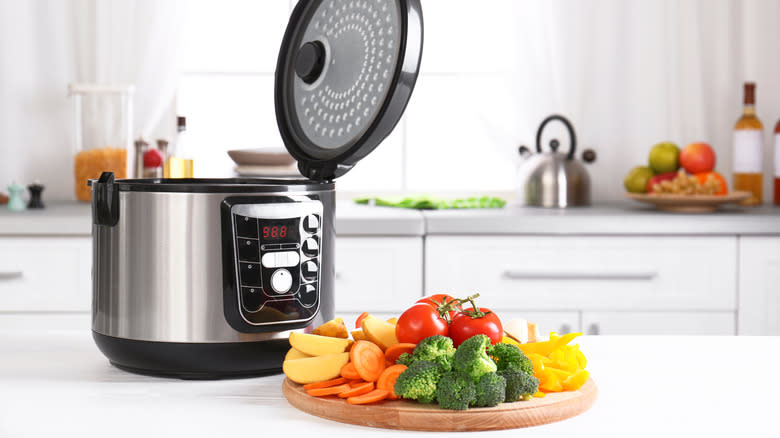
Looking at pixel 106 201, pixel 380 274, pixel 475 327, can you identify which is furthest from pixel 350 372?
pixel 380 274

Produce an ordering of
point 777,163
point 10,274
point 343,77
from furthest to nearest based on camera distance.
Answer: point 777,163 < point 10,274 < point 343,77

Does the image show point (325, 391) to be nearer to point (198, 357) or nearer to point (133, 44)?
point (198, 357)

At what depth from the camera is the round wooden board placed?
0.68m

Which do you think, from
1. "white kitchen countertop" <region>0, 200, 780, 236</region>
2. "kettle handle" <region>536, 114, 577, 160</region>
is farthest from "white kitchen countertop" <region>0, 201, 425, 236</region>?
"kettle handle" <region>536, 114, 577, 160</region>

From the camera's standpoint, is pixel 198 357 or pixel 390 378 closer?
pixel 390 378

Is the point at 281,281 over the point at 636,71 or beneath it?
beneath

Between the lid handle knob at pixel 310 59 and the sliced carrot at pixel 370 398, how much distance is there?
1.28ft

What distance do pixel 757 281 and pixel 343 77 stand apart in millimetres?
1689

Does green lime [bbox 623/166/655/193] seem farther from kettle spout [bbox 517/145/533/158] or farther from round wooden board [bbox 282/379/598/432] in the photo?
round wooden board [bbox 282/379/598/432]

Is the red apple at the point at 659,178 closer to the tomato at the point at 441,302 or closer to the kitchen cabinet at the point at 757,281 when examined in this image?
the kitchen cabinet at the point at 757,281

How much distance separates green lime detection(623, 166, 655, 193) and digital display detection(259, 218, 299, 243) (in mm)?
1997

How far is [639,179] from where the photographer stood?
266 cm

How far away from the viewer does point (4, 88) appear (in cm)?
285

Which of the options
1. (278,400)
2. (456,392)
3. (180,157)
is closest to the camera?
(456,392)
